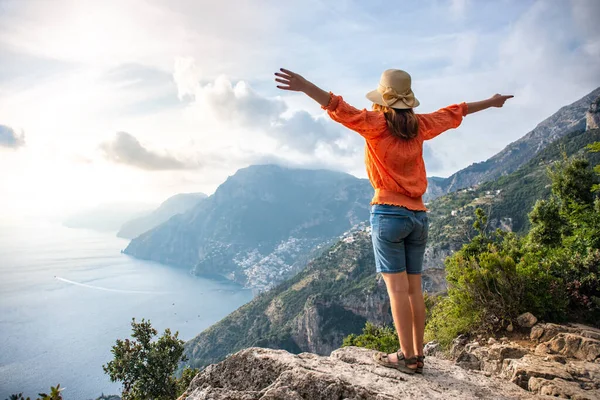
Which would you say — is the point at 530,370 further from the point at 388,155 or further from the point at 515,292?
the point at 388,155

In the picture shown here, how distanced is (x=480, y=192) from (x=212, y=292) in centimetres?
12176

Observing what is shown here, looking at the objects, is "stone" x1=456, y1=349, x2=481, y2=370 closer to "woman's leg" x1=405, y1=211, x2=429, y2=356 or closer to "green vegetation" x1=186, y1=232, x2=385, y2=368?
"woman's leg" x1=405, y1=211, x2=429, y2=356

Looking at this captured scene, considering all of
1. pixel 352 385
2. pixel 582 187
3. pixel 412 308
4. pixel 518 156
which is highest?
pixel 518 156

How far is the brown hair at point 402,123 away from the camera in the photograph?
248 centimetres

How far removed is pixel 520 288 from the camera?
4145 mm

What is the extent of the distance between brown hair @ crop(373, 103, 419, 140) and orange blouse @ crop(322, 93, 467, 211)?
1.4 inches

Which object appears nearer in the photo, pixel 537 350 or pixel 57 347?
pixel 537 350

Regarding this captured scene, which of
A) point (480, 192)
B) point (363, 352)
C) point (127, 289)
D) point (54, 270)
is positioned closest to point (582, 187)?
point (363, 352)

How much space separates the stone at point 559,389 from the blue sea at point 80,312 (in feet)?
275

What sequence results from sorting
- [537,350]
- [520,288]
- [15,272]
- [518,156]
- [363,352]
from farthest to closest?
[518,156] < [15,272] < [520,288] < [537,350] < [363,352]

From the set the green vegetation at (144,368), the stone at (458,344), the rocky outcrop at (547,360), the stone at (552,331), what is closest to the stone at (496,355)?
the rocky outcrop at (547,360)

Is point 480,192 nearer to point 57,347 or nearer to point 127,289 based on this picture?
point 57,347

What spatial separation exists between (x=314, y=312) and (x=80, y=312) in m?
82.1

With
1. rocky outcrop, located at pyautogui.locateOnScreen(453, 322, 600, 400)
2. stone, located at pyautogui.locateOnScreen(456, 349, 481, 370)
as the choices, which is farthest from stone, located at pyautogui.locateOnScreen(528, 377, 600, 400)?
stone, located at pyautogui.locateOnScreen(456, 349, 481, 370)
